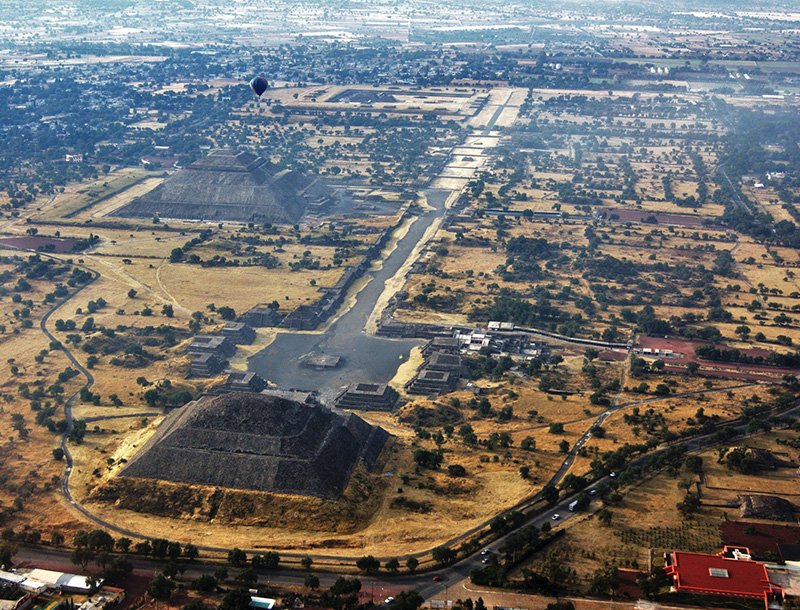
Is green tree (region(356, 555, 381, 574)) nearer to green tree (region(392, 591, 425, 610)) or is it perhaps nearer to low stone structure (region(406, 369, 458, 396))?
green tree (region(392, 591, 425, 610))

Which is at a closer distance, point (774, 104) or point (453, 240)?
point (453, 240)

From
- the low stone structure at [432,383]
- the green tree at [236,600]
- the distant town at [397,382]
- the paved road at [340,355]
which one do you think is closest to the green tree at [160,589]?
the distant town at [397,382]

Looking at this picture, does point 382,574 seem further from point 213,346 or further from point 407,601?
point 213,346

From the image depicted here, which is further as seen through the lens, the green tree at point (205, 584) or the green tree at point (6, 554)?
the green tree at point (6, 554)

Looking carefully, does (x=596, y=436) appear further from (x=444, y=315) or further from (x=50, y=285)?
(x=50, y=285)

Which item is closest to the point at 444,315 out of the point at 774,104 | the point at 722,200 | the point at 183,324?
the point at 183,324

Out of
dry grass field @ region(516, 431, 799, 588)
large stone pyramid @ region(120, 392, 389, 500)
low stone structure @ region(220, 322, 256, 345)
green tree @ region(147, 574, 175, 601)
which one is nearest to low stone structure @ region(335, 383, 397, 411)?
large stone pyramid @ region(120, 392, 389, 500)

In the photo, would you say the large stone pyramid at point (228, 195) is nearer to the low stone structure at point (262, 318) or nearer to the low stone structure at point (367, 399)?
the low stone structure at point (262, 318)
